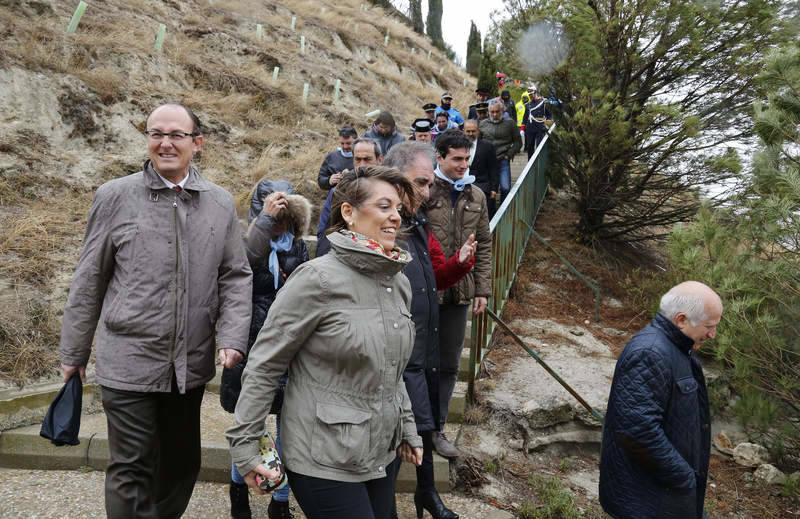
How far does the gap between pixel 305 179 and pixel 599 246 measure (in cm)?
478

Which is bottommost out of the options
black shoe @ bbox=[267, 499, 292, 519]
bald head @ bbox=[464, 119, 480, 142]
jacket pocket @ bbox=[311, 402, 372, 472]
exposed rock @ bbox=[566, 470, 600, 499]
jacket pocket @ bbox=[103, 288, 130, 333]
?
exposed rock @ bbox=[566, 470, 600, 499]

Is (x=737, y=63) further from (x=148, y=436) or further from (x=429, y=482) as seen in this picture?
(x=148, y=436)

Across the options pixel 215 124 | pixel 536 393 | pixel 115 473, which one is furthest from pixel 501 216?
pixel 215 124

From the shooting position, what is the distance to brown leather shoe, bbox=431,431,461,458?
373 cm

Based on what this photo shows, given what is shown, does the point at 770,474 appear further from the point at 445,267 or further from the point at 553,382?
the point at 445,267

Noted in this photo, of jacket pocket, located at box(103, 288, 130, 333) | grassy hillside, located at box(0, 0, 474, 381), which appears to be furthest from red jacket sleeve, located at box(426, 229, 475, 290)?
grassy hillside, located at box(0, 0, 474, 381)

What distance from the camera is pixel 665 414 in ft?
8.24

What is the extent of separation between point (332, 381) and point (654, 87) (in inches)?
288

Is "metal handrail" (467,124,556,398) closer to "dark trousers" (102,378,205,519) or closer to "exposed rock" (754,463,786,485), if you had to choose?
"dark trousers" (102,378,205,519)

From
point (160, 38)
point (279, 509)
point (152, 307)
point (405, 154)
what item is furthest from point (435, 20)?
point (152, 307)

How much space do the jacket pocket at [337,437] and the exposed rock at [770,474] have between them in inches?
172

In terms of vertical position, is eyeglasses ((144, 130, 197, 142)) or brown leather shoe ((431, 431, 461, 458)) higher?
eyeglasses ((144, 130, 197, 142))

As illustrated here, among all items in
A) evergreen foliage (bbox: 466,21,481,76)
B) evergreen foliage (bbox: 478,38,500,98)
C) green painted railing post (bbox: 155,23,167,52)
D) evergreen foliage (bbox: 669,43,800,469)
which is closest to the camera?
evergreen foliage (bbox: 669,43,800,469)

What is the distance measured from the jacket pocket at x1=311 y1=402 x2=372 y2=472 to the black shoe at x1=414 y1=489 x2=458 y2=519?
150cm
